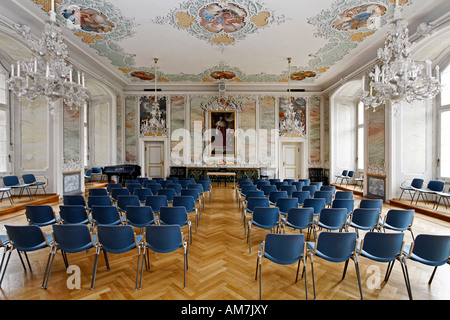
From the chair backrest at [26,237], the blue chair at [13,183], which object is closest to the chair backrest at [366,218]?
the chair backrest at [26,237]

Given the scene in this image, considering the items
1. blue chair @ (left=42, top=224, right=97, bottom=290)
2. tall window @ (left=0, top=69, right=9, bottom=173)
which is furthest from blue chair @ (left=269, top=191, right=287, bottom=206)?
tall window @ (left=0, top=69, right=9, bottom=173)

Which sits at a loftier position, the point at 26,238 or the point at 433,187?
the point at 433,187

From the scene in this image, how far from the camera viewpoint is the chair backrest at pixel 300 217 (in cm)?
344

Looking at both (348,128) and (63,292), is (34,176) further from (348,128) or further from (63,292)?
(348,128)

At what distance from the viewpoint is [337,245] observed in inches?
94.0

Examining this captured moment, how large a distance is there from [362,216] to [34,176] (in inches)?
355

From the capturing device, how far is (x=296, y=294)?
243 cm

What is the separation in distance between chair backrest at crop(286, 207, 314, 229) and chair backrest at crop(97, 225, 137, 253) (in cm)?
234

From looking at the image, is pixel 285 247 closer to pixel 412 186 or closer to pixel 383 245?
pixel 383 245

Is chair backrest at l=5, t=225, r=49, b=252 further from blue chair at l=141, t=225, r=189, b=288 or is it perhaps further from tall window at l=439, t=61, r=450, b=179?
tall window at l=439, t=61, r=450, b=179

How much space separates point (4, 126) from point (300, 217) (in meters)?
9.02

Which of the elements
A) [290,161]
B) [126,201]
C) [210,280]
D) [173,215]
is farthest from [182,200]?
[290,161]

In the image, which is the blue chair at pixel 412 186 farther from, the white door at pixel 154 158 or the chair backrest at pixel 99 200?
the white door at pixel 154 158

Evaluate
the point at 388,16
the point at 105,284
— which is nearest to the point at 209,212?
the point at 105,284
